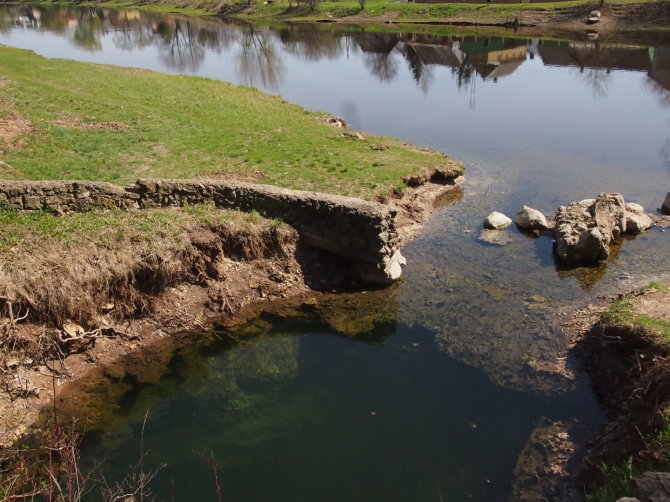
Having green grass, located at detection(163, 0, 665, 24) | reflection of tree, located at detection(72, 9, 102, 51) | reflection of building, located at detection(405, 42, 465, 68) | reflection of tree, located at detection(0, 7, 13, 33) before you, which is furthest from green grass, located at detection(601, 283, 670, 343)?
reflection of tree, located at detection(0, 7, 13, 33)

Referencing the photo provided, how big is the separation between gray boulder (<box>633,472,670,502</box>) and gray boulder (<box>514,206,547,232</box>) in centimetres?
1319

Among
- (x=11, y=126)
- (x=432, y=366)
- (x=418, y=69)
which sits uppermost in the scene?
(x=418, y=69)

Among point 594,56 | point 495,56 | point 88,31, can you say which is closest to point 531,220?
point 495,56

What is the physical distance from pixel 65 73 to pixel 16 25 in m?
62.7

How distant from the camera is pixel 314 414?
12.6 m

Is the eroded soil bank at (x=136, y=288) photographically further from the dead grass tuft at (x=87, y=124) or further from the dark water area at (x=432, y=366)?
the dead grass tuft at (x=87, y=124)

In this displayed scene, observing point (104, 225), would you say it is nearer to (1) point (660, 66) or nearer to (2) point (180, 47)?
(1) point (660, 66)

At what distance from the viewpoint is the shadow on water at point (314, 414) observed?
36.0 feet

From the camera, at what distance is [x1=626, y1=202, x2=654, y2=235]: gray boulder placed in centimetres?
2055

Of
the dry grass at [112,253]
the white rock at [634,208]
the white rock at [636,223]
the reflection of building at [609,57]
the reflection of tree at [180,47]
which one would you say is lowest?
the white rock at [636,223]

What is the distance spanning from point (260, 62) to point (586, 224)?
139ft

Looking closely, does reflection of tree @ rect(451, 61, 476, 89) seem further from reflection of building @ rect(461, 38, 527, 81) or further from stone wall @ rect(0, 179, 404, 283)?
stone wall @ rect(0, 179, 404, 283)

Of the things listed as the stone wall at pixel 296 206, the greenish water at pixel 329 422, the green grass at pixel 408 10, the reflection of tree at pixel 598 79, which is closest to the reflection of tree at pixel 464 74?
the reflection of tree at pixel 598 79

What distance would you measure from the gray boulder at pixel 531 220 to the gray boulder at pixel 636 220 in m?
3.04
